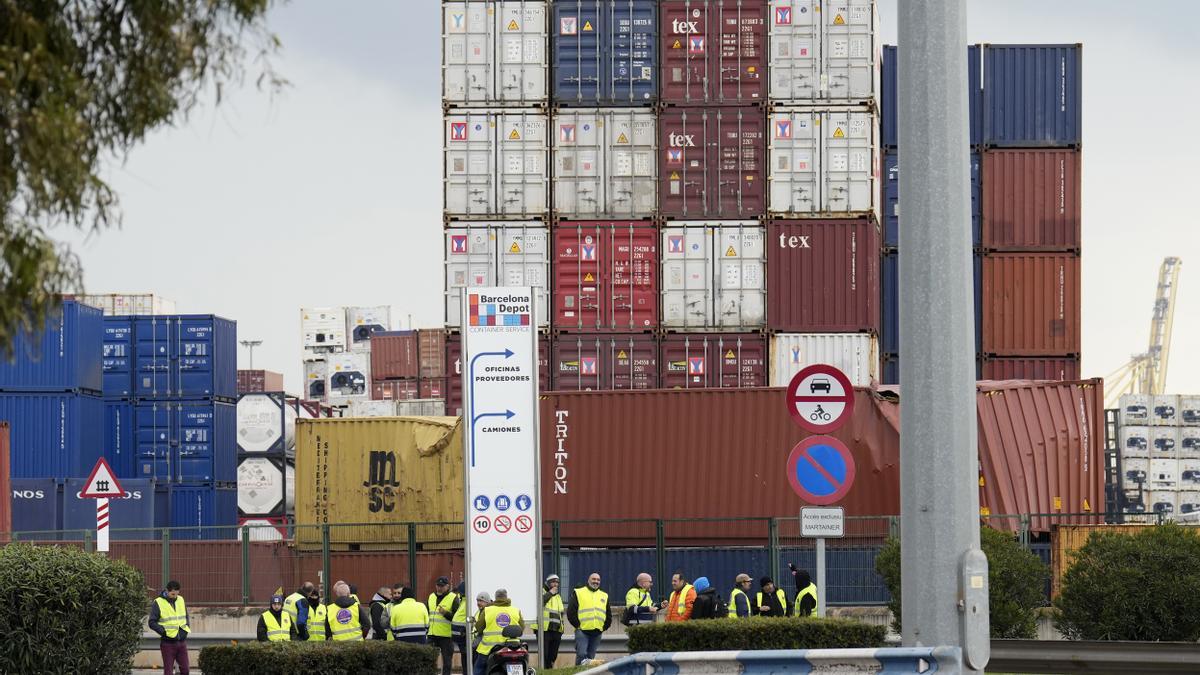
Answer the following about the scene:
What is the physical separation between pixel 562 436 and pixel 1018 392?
675 cm

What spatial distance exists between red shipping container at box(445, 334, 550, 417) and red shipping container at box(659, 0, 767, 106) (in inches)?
196

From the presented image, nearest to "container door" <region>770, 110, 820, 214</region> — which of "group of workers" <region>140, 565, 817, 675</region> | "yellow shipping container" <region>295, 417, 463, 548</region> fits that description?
"yellow shipping container" <region>295, 417, 463, 548</region>

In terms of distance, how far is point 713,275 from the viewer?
3203 cm

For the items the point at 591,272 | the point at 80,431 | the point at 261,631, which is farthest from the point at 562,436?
the point at 80,431

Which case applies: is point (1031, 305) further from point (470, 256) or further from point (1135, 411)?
point (1135, 411)

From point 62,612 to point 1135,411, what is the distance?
52.7 meters

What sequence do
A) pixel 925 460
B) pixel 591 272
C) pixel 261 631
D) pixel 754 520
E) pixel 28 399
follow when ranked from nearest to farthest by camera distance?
pixel 925 460, pixel 261 631, pixel 754 520, pixel 591 272, pixel 28 399

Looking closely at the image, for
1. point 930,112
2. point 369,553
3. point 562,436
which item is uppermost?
point 930,112

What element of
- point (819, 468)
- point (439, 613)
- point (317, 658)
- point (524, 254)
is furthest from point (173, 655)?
point (524, 254)

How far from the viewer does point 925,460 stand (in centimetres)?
804

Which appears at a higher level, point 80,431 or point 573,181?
point 573,181

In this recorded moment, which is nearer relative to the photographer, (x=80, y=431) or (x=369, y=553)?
(x=369, y=553)

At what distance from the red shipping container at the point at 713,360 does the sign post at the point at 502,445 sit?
13.6 meters

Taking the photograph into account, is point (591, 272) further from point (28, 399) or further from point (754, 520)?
point (28, 399)
